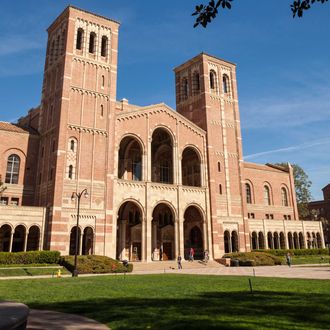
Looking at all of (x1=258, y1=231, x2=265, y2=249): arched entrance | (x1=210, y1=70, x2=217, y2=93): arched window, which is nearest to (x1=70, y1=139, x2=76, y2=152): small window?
Result: (x1=210, y1=70, x2=217, y2=93): arched window

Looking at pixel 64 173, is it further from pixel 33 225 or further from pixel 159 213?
pixel 159 213

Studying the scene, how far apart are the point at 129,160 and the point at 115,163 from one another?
8730 millimetres

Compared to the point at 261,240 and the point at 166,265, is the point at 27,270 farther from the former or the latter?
the point at 261,240

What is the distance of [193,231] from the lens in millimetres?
50219

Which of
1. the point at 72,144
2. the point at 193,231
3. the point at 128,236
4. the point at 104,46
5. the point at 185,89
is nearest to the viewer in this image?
the point at 72,144

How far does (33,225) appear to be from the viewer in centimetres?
3491

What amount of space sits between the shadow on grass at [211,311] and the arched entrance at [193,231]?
33749 mm

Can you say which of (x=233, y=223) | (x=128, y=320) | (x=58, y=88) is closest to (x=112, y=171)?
(x=58, y=88)

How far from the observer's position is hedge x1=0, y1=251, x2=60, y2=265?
30984 mm

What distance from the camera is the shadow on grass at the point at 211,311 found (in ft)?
28.6

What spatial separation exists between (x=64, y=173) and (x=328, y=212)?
76218mm

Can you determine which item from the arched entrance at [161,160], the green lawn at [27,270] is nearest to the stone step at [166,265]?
the green lawn at [27,270]

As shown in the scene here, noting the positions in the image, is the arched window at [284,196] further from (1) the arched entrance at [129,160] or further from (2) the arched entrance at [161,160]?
(1) the arched entrance at [129,160]

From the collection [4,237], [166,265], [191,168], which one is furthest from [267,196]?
[4,237]
